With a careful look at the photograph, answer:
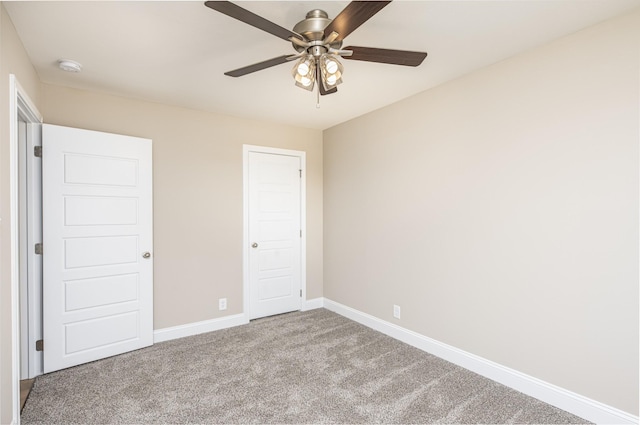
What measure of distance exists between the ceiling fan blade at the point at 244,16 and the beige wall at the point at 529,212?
1.77 m

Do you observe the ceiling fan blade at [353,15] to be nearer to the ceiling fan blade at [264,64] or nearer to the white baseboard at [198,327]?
the ceiling fan blade at [264,64]

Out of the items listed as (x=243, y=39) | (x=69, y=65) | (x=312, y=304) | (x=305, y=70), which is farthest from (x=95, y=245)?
(x=312, y=304)

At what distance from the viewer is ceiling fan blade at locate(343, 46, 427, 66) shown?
5.75ft

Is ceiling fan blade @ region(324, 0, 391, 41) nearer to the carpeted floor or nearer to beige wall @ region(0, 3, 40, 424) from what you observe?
beige wall @ region(0, 3, 40, 424)

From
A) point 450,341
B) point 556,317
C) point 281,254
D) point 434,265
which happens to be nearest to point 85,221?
point 281,254

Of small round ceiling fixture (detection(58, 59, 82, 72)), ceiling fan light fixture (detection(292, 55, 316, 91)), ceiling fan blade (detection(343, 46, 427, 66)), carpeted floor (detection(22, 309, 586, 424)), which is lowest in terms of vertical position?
carpeted floor (detection(22, 309, 586, 424))

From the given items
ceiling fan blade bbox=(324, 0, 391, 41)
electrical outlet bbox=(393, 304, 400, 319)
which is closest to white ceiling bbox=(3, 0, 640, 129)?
ceiling fan blade bbox=(324, 0, 391, 41)

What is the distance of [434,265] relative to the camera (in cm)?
299

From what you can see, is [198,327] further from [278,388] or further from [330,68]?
[330,68]

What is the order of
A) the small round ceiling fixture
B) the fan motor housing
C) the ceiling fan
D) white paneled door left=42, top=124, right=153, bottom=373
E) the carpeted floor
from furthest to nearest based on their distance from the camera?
white paneled door left=42, top=124, right=153, bottom=373 < the small round ceiling fixture < the carpeted floor < the fan motor housing < the ceiling fan

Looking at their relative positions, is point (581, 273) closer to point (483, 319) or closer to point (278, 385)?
point (483, 319)

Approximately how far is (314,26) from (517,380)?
9.15 ft

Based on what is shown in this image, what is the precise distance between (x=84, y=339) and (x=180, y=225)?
1.31m

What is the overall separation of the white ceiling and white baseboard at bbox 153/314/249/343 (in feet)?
7.92
